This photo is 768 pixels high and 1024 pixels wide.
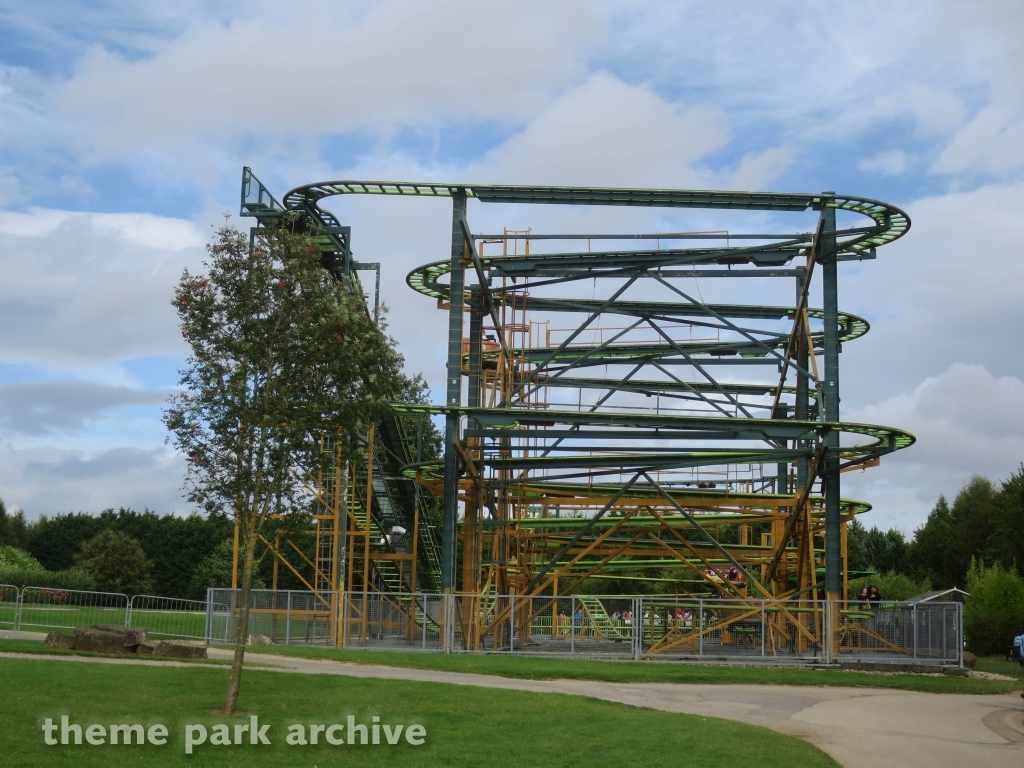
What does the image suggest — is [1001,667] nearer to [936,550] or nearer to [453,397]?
[453,397]

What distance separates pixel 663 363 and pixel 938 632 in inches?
665

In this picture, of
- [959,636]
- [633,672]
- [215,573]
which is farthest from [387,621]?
[215,573]

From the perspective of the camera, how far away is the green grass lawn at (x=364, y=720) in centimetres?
1302

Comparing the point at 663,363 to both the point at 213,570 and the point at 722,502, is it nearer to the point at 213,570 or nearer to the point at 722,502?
the point at 722,502

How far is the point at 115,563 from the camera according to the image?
7281 centimetres

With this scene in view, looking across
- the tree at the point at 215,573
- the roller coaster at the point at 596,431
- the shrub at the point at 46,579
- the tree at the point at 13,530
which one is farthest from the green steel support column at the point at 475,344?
the tree at the point at 13,530

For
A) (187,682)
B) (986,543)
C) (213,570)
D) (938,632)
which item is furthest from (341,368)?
(213,570)

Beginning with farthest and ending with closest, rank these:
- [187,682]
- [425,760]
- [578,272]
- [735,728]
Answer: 1. [578,272]
2. [187,682]
3. [735,728]
4. [425,760]

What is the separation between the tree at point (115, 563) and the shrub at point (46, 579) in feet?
34.3

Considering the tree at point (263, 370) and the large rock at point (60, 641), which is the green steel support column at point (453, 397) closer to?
the large rock at point (60, 641)

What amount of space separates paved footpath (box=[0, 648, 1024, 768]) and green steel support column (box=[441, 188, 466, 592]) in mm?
7099

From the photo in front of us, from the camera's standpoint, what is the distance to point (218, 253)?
17.1m

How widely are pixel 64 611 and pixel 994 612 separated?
3326cm

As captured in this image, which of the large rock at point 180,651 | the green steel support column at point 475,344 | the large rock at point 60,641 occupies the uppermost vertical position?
the green steel support column at point 475,344
